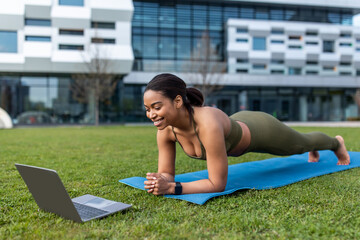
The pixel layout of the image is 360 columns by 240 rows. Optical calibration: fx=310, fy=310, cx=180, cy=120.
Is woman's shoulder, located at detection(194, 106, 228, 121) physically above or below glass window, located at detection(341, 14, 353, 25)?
below

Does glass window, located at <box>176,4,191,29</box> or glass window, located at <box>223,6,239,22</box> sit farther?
glass window, located at <box>223,6,239,22</box>

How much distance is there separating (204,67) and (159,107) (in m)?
18.6

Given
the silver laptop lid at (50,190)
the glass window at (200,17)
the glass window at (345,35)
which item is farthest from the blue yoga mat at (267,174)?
the glass window at (345,35)

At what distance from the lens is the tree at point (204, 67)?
826 inches

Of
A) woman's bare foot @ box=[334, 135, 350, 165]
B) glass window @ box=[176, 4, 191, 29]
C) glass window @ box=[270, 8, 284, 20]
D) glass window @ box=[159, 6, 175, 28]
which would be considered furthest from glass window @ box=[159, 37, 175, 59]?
woman's bare foot @ box=[334, 135, 350, 165]

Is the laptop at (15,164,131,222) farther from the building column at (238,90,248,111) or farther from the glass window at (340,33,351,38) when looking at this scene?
the glass window at (340,33,351,38)

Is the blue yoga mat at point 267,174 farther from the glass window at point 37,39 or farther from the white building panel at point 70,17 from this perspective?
the glass window at point 37,39

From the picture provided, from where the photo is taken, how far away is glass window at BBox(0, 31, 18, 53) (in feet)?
66.3

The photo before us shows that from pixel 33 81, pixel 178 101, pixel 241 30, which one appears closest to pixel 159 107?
pixel 178 101

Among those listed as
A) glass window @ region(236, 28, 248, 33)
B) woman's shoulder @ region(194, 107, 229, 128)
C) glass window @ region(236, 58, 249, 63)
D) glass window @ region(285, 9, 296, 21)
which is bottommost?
woman's shoulder @ region(194, 107, 229, 128)

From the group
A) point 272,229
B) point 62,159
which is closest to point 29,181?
point 272,229

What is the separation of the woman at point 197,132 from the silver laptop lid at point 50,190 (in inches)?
31.1

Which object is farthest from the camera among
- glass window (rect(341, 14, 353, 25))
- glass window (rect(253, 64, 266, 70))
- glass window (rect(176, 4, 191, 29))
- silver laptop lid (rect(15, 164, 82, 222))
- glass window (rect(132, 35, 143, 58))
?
glass window (rect(341, 14, 353, 25))

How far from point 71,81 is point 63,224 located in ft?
69.6
